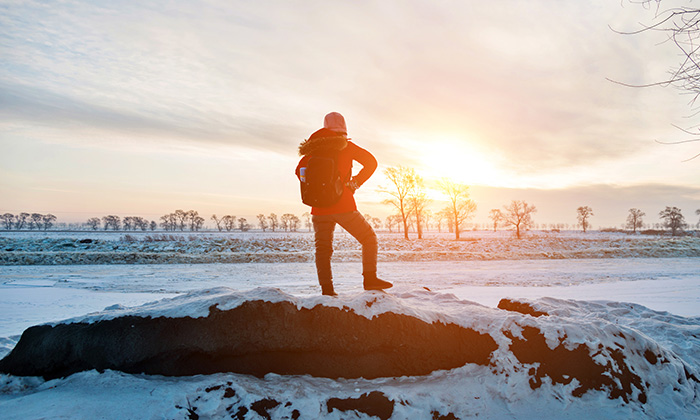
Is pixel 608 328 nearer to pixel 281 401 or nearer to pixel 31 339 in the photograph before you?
pixel 281 401

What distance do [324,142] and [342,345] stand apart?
6.56ft

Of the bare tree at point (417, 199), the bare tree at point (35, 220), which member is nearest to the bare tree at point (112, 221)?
the bare tree at point (35, 220)

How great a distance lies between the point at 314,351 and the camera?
306 cm

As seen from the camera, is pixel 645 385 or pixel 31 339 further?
pixel 31 339

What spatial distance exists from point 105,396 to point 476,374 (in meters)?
2.73

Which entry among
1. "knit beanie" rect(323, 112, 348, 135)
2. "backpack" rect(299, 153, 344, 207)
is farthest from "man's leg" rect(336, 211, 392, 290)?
"knit beanie" rect(323, 112, 348, 135)

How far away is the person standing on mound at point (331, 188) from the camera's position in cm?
374

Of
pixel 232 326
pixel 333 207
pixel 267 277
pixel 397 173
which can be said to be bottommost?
pixel 267 277

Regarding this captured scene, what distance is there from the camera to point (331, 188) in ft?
12.2

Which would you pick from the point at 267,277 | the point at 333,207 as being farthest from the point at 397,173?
the point at 333,207

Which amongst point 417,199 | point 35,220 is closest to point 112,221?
point 35,220

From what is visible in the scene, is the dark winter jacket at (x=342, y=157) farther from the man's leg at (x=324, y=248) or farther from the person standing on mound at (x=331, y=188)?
the man's leg at (x=324, y=248)

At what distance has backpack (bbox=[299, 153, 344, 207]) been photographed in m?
3.72

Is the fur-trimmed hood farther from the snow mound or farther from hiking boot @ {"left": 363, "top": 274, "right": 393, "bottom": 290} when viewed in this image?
the snow mound
